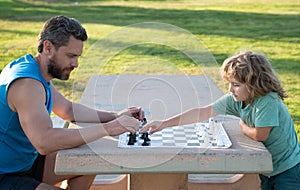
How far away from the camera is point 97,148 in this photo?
9.46ft

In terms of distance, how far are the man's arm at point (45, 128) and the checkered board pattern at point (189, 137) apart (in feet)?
0.32

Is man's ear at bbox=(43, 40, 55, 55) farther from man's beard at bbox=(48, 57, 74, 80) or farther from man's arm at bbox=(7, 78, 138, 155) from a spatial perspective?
man's arm at bbox=(7, 78, 138, 155)

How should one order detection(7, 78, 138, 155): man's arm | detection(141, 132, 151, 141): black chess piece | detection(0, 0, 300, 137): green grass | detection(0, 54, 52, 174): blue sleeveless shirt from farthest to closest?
detection(0, 0, 300, 137): green grass, detection(0, 54, 52, 174): blue sleeveless shirt, detection(141, 132, 151, 141): black chess piece, detection(7, 78, 138, 155): man's arm

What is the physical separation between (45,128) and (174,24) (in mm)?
9666

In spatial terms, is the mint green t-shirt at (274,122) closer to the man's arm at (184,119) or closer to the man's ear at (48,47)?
the man's arm at (184,119)

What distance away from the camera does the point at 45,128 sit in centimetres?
297

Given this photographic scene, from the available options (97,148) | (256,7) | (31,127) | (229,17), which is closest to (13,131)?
(31,127)

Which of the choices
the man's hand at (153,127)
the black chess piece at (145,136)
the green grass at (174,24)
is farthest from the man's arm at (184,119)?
the green grass at (174,24)

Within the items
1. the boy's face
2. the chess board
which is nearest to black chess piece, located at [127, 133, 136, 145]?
the chess board

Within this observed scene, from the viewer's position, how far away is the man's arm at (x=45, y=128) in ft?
9.57

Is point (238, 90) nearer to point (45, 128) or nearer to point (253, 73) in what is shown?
point (253, 73)

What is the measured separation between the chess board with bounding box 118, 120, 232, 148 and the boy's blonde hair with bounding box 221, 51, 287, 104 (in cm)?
27

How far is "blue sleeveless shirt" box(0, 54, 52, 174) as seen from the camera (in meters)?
3.18

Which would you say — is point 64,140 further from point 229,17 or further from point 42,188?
point 229,17
